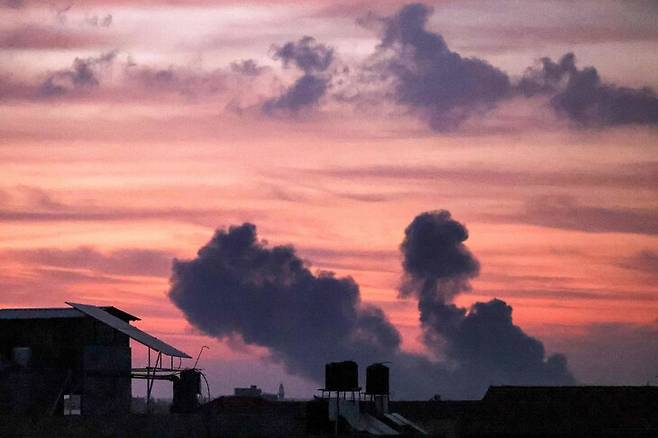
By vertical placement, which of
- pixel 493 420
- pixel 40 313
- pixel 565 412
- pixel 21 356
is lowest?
pixel 493 420

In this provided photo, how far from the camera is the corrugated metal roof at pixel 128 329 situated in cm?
10019

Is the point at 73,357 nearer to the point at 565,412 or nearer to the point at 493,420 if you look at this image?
the point at 493,420

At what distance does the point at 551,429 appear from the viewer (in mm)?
107000

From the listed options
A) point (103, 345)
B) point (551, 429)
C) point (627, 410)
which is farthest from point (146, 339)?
point (627, 410)

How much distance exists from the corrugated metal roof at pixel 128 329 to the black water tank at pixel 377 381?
765 inches

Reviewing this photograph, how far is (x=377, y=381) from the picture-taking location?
11812 centimetres

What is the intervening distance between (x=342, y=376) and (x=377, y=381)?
26.5ft

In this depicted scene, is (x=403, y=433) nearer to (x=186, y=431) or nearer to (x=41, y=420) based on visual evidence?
(x=186, y=431)

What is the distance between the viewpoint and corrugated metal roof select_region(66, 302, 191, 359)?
100 metres

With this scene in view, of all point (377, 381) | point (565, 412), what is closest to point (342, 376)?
point (377, 381)

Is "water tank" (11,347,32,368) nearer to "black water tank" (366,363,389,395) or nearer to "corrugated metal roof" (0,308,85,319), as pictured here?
"corrugated metal roof" (0,308,85,319)

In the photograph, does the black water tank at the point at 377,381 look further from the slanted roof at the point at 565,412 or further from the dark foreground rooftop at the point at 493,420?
the slanted roof at the point at 565,412

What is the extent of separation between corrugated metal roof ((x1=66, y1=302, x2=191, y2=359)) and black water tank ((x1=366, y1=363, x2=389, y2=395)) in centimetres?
1944

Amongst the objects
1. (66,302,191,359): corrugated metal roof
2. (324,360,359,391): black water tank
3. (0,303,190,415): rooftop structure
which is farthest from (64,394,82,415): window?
(324,360,359,391): black water tank
